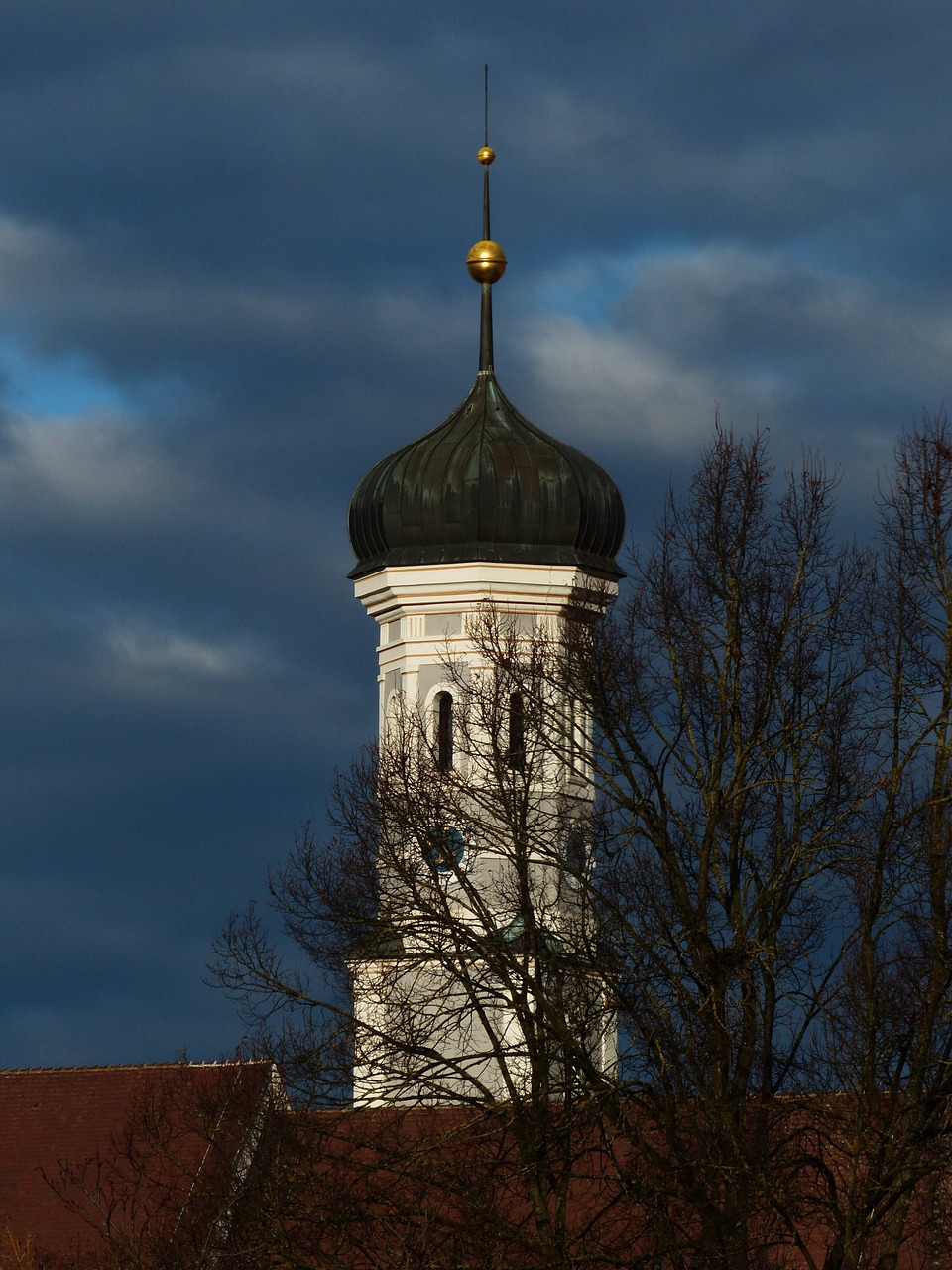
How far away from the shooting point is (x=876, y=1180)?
21.7m

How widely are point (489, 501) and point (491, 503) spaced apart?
50mm

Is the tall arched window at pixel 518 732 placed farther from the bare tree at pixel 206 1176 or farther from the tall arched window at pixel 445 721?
the tall arched window at pixel 445 721

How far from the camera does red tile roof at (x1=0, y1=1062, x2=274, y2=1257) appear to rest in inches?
1384

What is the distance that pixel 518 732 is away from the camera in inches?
1043

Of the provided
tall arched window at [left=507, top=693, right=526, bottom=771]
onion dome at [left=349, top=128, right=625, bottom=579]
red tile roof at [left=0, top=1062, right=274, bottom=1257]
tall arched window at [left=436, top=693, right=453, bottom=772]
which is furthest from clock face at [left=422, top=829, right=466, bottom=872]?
onion dome at [left=349, top=128, right=625, bottom=579]

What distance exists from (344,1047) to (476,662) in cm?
1269

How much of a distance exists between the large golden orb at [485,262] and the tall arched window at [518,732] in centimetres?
1591

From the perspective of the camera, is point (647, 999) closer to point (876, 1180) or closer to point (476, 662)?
point (876, 1180)

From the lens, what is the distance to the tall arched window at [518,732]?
25.6 meters

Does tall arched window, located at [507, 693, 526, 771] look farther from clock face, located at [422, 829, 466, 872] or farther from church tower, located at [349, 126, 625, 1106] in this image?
clock face, located at [422, 829, 466, 872]

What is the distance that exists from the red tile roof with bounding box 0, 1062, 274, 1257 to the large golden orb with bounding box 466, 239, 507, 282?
39.1ft

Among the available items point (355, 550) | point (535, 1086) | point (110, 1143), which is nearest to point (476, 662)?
point (355, 550)

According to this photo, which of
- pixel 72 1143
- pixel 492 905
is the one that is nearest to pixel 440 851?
pixel 492 905

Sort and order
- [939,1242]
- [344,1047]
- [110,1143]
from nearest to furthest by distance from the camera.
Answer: [344,1047] → [939,1242] → [110,1143]
